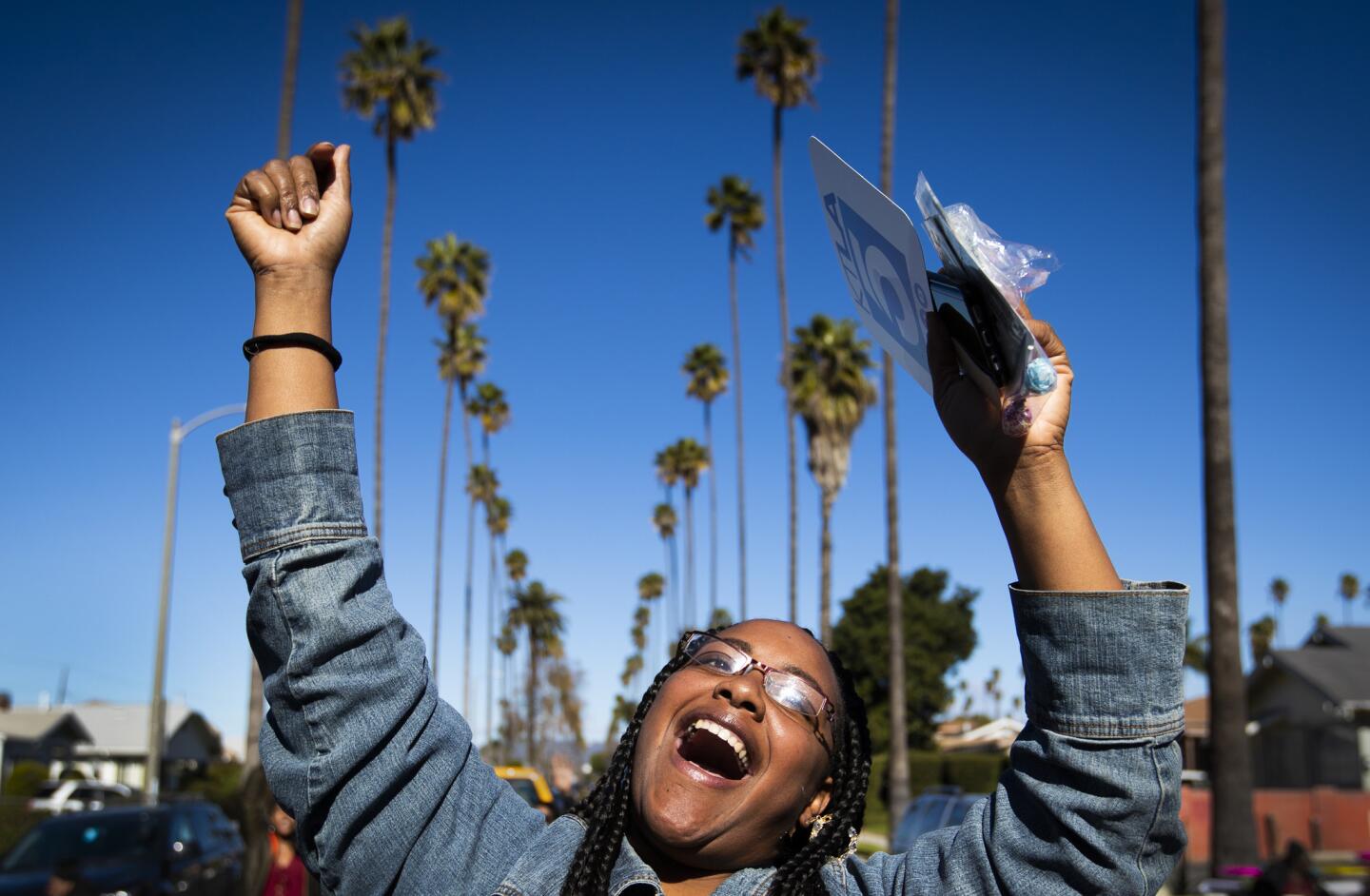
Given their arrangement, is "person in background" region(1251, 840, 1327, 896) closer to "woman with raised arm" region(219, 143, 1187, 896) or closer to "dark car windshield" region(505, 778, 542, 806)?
"woman with raised arm" region(219, 143, 1187, 896)

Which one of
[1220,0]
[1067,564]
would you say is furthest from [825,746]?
[1220,0]

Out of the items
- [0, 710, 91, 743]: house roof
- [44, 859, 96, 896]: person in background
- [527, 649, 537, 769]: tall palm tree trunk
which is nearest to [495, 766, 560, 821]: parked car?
[44, 859, 96, 896]: person in background

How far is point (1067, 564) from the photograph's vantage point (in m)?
1.75

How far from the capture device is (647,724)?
2195 mm

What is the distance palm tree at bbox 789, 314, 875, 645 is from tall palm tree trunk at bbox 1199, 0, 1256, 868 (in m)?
20.9

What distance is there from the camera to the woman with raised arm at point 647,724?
171cm

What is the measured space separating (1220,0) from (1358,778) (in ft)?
86.2

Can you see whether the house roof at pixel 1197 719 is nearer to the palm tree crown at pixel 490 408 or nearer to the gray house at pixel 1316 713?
the gray house at pixel 1316 713

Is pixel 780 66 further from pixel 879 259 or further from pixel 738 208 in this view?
pixel 879 259

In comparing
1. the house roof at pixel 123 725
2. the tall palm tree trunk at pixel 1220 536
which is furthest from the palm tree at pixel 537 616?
the tall palm tree trunk at pixel 1220 536

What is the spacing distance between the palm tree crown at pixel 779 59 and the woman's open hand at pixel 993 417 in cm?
3505

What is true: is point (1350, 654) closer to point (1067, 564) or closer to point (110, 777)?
point (1067, 564)

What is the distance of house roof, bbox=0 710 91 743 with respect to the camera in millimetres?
48594

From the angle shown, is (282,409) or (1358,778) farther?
(1358,778)
